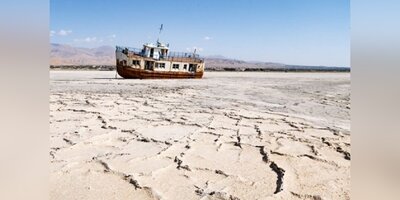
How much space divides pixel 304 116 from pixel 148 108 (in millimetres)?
1654

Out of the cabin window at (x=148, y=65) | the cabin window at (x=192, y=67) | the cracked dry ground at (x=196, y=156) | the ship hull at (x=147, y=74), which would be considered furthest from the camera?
the cabin window at (x=192, y=67)

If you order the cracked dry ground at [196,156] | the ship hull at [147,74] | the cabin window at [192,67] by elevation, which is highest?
the cabin window at [192,67]

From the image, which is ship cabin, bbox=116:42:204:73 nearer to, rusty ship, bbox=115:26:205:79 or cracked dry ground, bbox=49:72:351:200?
rusty ship, bbox=115:26:205:79

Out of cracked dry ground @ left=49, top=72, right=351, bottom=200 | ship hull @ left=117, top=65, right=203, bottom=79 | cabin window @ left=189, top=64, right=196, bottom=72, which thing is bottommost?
cracked dry ground @ left=49, top=72, right=351, bottom=200

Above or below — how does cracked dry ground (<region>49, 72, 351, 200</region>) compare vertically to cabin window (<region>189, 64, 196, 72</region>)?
below

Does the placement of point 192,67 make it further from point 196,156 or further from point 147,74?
point 196,156

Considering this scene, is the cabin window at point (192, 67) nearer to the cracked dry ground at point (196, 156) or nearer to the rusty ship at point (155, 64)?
the rusty ship at point (155, 64)

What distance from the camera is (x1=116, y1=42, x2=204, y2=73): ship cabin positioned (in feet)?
50.3

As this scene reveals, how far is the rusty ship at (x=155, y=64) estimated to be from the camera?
49.4 feet

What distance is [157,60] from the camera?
1559 centimetres

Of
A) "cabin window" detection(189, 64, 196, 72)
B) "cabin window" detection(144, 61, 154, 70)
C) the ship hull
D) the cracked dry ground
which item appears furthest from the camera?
"cabin window" detection(189, 64, 196, 72)

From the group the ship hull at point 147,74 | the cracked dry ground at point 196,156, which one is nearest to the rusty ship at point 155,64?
the ship hull at point 147,74

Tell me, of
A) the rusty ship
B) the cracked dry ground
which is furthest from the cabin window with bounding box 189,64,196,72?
the cracked dry ground
